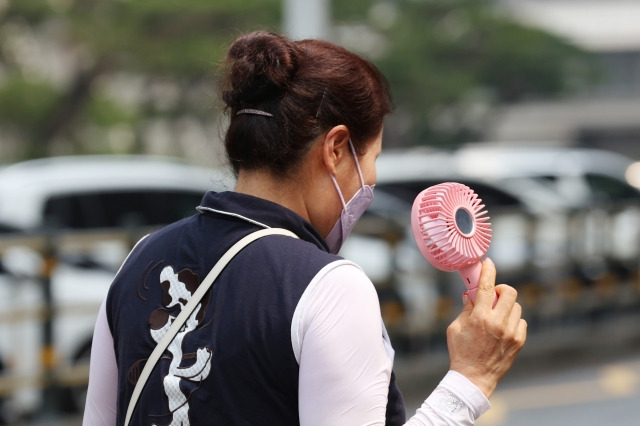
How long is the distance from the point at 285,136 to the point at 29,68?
27.0 meters

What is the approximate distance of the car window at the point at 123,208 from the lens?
7297 mm

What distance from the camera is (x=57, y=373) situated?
595 centimetres

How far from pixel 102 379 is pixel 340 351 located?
0.56 metres

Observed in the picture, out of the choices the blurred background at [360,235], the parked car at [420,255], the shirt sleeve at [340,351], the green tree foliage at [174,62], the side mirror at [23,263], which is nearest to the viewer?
the shirt sleeve at [340,351]

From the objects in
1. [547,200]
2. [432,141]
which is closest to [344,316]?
[547,200]

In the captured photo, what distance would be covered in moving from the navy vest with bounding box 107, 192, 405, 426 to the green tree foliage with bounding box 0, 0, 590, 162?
2143 cm

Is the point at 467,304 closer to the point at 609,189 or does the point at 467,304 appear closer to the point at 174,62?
the point at 609,189

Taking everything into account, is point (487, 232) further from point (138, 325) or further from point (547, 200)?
point (547, 200)

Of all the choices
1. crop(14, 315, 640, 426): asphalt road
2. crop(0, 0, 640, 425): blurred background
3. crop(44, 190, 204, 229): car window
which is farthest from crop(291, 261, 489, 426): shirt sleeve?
crop(44, 190, 204, 229): car window

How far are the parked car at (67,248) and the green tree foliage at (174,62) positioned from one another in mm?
15724

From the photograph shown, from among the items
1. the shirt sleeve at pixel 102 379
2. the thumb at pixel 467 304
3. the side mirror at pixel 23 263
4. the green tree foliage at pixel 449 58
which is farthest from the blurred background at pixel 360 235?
the green tree foliage at pixel 449 58

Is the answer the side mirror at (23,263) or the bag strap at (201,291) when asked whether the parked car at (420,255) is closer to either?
the side mirror at (23,263)

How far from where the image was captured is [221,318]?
1511 mm

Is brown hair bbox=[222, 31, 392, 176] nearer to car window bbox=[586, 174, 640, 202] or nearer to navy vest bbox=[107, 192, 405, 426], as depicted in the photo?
navy vest bbox=[107, 192, 405, 426]
